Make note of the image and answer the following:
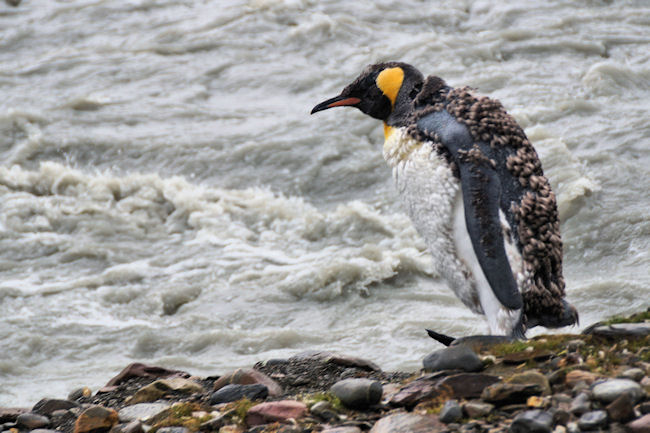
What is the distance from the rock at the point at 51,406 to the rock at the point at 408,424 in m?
1.53

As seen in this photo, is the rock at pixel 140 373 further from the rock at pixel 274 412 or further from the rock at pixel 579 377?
the rock at pixel 579 377

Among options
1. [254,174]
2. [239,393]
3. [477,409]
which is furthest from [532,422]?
[254,174]

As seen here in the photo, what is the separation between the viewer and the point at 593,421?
230cm

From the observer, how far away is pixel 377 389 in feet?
9.35

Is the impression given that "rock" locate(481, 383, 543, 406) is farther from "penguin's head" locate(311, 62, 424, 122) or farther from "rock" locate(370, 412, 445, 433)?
"penguin's head" locate(311, 62, 424, 122)

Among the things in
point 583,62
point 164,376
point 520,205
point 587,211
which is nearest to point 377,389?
point 520,205

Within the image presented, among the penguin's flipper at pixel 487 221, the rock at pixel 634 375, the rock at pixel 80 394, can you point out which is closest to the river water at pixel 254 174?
the rock at pixel 80 394

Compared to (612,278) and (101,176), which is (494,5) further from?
(612,278)

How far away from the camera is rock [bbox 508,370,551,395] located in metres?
2.61

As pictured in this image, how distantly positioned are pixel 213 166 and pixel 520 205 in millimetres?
6262

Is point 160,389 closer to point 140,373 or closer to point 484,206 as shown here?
point 140,373

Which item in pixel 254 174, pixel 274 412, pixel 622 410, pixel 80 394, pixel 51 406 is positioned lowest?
pixel 254 174

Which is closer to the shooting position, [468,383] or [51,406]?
[468,383]

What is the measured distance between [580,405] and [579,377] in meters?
0.22
